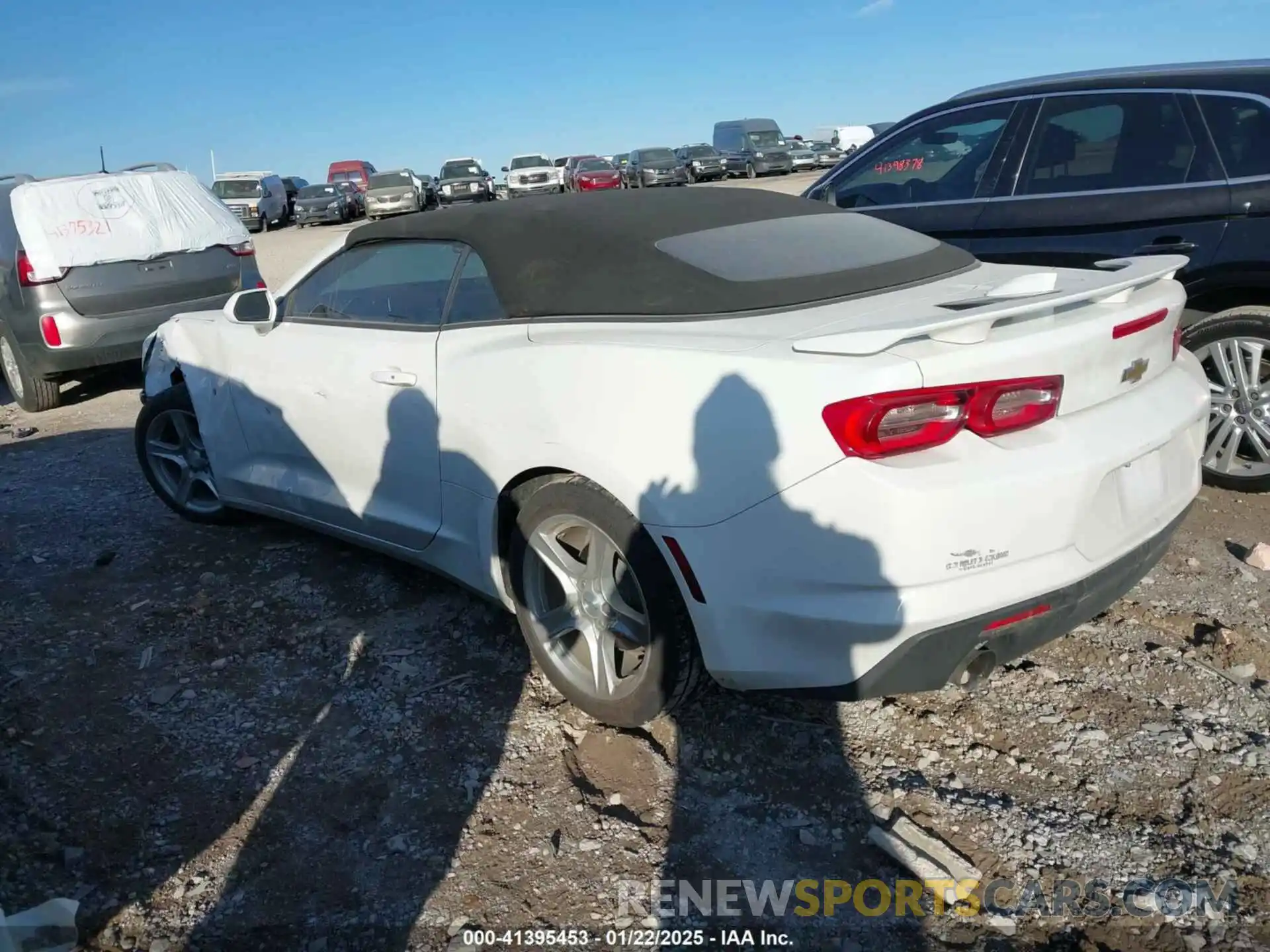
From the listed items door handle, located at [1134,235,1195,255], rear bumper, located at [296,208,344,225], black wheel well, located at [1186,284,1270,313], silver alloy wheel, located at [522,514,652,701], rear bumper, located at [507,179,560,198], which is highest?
door handle, located at [1134,235,1195,255]

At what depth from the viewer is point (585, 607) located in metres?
3.01

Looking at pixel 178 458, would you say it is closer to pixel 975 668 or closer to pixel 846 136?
pixel 975 668

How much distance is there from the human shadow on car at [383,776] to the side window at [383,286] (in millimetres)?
380

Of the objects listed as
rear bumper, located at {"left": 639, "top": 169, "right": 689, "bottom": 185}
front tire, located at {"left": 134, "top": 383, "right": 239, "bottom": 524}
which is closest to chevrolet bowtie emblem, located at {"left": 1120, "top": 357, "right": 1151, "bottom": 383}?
front tire, located at {"left": 134, "top": 383, "right": 239, "bottom": 524}

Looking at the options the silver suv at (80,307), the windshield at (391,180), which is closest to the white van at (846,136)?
the windshield at (391,180)

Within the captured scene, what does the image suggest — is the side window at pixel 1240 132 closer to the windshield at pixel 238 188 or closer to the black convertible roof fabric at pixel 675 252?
the black convertible roof fabric at pixel 675 252

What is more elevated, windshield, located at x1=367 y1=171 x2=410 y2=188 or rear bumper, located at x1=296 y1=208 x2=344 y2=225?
windshield, located at x1=367 y1=171 x2=410 y2=188

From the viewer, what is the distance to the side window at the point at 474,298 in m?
3.22

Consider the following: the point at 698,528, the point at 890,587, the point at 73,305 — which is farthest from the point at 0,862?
the point at 73,305

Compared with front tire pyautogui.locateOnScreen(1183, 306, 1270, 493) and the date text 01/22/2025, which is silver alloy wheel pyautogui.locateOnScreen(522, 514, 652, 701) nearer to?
the date text 01/22/2025

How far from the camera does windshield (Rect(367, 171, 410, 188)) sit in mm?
31609

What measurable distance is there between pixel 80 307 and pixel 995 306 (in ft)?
23.5

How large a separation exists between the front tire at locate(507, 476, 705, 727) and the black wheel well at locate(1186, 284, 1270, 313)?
2995 mm

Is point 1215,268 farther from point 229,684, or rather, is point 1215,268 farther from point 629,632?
point 229,684
